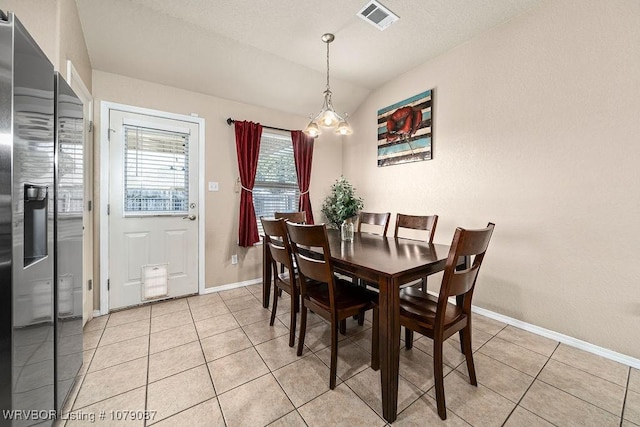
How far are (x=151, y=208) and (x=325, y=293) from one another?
7.15 feet

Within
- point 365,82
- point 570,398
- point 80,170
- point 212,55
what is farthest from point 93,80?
point 570,398

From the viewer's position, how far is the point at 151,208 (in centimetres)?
267

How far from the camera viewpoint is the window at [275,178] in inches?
132

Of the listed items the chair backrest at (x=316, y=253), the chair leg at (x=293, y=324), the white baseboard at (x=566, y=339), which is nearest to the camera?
the chair backrest at (x=316, y=253)

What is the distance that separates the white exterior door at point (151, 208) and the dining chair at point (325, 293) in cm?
178

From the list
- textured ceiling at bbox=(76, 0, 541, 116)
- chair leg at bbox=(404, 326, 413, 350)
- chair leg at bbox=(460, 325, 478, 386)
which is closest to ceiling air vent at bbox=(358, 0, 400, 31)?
textured ceiling at bbox=(76, 0, 541, 116)

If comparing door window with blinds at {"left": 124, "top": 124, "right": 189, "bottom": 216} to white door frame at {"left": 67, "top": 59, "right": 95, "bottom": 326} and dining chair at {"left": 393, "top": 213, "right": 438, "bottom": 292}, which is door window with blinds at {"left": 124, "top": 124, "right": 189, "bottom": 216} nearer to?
white door frame at {"left": 67, "top": 59, "right": 95, "bottom": 326}

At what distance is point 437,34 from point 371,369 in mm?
3053

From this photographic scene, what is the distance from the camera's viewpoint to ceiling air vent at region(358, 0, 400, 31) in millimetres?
2084

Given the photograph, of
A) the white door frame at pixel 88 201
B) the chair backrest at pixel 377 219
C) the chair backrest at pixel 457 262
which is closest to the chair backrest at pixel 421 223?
the chair backrest at pixel 377 219

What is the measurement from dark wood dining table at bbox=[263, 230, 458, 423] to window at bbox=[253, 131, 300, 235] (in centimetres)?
192

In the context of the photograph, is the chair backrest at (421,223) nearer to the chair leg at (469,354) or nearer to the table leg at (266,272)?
the chair leg at (469,354)

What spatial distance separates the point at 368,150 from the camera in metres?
3.63

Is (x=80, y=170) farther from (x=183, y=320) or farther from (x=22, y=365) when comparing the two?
(x=183, y=320)
